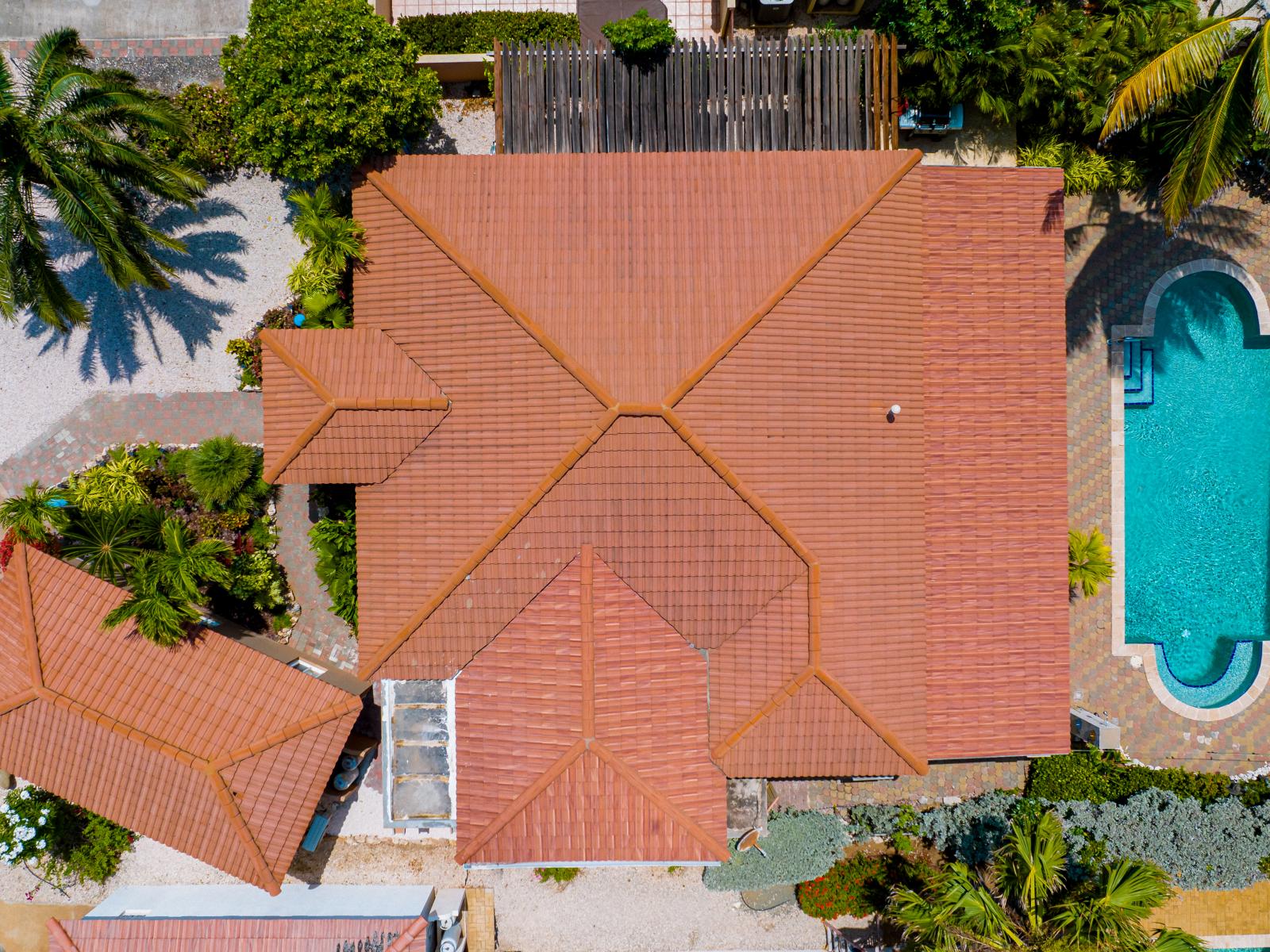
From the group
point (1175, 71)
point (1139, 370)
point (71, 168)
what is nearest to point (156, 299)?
point (71, 168)

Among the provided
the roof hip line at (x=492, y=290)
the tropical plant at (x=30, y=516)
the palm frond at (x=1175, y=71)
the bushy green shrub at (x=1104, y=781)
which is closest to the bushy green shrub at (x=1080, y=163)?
the palm frond at (x=1175, y=71)

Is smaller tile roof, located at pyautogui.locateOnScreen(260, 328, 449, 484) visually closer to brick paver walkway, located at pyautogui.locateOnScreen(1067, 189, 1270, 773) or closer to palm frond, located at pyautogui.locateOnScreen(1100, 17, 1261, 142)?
palm frond, located at pyautogui.locateOnScreen(1100, 17, 1261, 142)

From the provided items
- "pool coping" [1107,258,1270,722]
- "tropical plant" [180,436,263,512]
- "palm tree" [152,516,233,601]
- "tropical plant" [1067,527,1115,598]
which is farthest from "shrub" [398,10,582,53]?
"tropical plant" [1067,527,1115,598]

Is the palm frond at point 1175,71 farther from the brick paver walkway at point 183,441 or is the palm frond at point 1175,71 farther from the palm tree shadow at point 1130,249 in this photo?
the brick paver walkway at point 183,441

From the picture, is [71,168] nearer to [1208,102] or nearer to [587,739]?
[587,739]

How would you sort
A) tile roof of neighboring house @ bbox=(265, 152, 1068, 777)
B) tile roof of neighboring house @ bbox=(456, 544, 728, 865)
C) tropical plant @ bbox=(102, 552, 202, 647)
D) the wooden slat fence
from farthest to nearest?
the wooden slat fence, tropical plant @ bbox=(102, 552, 202, 647), tile roof of neighboring house @ bbox=(456, 544, 728, 865), tile roof of neighboring house @ bbox=(265, 152, 1068, 777)
